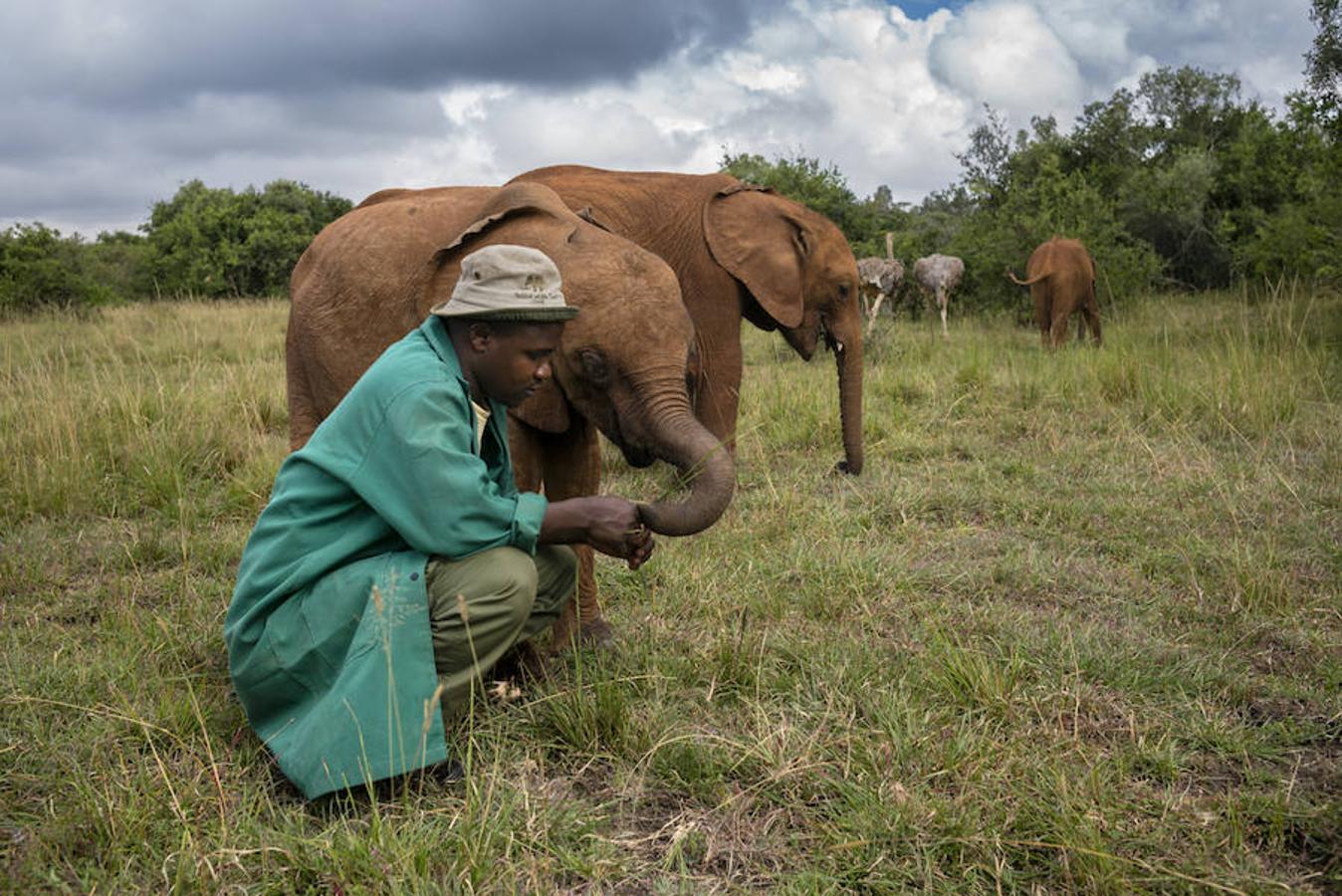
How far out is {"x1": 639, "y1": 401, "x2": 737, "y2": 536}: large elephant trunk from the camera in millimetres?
3127

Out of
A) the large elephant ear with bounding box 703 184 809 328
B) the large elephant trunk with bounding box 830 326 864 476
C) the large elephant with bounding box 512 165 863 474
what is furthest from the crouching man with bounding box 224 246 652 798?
the large elephant trunk with bounding box 830 326 864 476

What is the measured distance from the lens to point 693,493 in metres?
3.21

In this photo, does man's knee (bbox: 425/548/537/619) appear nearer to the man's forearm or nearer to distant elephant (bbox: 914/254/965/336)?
the man's forearm

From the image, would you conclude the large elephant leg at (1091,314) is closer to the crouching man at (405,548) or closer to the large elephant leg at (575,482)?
the large elephant leg at (575,482)

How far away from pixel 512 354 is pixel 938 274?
47.7 ft

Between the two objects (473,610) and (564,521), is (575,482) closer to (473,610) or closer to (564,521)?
(564,521)

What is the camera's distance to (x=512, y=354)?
3.00 metres

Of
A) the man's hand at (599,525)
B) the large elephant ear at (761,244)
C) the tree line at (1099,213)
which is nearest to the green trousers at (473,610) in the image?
the man's hand at (599,525)

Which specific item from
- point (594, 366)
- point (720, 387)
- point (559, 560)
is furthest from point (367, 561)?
point (720, 387)

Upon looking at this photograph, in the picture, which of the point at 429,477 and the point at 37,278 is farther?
the point at 37,278

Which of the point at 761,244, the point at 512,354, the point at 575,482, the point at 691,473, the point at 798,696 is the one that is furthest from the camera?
the point at 761,244

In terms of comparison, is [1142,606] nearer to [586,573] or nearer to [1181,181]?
[586,573]

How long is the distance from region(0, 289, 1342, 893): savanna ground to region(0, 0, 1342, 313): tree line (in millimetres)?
7083

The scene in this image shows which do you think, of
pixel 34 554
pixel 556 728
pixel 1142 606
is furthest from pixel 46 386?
pixel 1142 606
